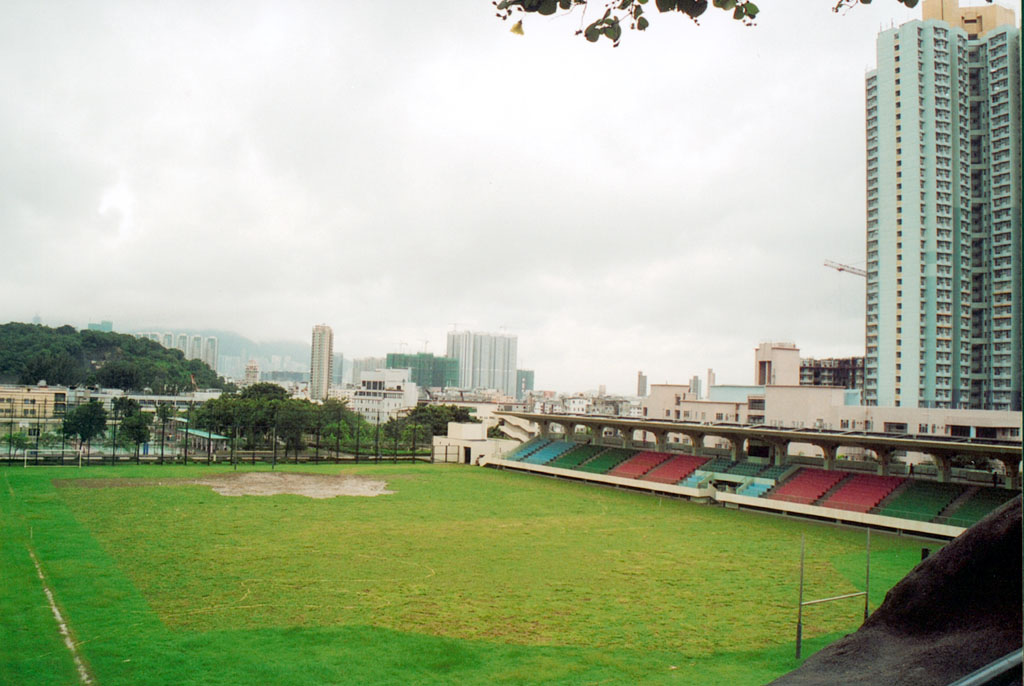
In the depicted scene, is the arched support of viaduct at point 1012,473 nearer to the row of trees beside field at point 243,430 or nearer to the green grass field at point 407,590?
the green grass field at point 407,590

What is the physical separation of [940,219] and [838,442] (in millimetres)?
36586

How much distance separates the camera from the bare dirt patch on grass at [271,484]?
93.2 ft

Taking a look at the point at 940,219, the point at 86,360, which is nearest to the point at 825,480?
the point at 940,219

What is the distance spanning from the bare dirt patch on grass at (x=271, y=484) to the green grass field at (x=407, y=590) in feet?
6.89

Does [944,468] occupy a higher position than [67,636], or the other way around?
[944,468]

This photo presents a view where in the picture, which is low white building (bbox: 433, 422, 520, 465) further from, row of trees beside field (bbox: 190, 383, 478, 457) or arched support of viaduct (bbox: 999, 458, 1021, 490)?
arched support of viaduct (bbox: 999, 458, 1021, 490)

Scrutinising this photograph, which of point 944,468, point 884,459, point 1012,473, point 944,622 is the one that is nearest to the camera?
point 944,622

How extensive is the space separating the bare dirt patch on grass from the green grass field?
210 centimetres

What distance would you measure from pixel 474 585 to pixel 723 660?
6.00m

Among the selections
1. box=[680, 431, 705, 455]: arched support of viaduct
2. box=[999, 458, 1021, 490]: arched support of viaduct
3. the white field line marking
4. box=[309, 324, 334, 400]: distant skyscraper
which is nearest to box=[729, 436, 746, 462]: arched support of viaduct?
box=[680, 431, 705, 455]: arched support of viaduct

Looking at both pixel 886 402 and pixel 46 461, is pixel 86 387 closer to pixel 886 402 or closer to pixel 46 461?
pixel 46 461

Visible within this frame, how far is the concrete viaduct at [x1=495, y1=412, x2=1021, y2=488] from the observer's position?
22406 mm

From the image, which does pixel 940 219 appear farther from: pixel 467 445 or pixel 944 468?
pixel 467 445

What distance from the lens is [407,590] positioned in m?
14.5
